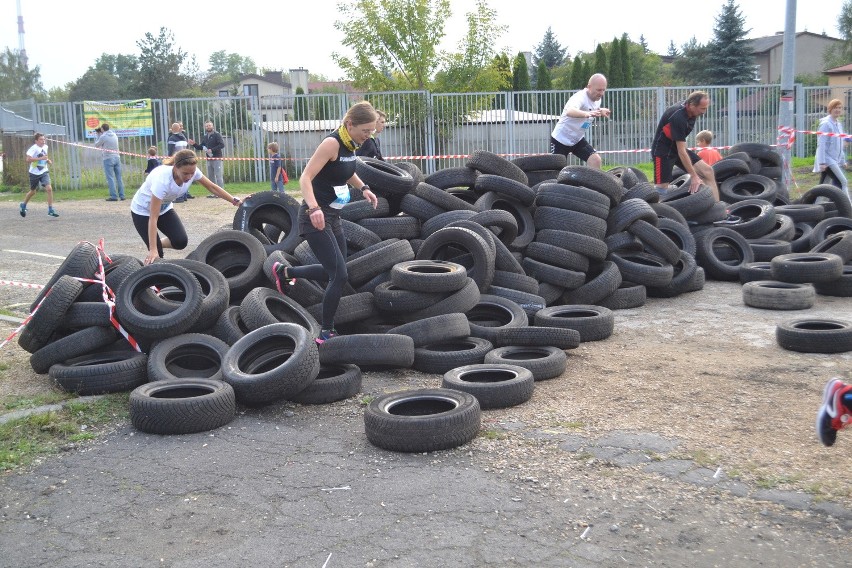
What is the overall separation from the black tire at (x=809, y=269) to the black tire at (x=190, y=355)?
6709 millimetres

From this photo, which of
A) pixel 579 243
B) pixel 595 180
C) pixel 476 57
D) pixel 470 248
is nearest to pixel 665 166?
pixel 595 180

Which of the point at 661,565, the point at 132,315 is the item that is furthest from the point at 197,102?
the point at 661,565

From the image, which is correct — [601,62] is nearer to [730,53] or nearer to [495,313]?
[730,53]

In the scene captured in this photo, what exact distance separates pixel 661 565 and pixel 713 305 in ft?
22.2

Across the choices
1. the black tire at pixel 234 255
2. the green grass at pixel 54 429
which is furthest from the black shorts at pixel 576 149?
the green grass at pixel 54 429

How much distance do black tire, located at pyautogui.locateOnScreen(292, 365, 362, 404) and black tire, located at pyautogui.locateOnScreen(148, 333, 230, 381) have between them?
31.4 inches

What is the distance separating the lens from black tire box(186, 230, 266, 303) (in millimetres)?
9031

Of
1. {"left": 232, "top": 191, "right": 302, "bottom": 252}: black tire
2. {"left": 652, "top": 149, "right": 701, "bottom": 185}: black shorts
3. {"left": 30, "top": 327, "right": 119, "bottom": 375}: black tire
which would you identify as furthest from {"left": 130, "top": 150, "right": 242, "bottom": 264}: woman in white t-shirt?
{"left": 652, "top": 149, "right": 701, "bottom": 185}: black shorts

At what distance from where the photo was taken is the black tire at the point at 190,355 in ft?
24.2

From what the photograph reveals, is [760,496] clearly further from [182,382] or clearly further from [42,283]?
[42,283]

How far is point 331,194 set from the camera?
7.84 m

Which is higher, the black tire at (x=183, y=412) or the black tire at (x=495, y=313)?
the black tire at (x=495, y=313)

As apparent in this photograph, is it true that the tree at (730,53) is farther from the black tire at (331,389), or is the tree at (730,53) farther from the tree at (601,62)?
the black tire at (331,389)

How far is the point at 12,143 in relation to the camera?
27219 millimetres
